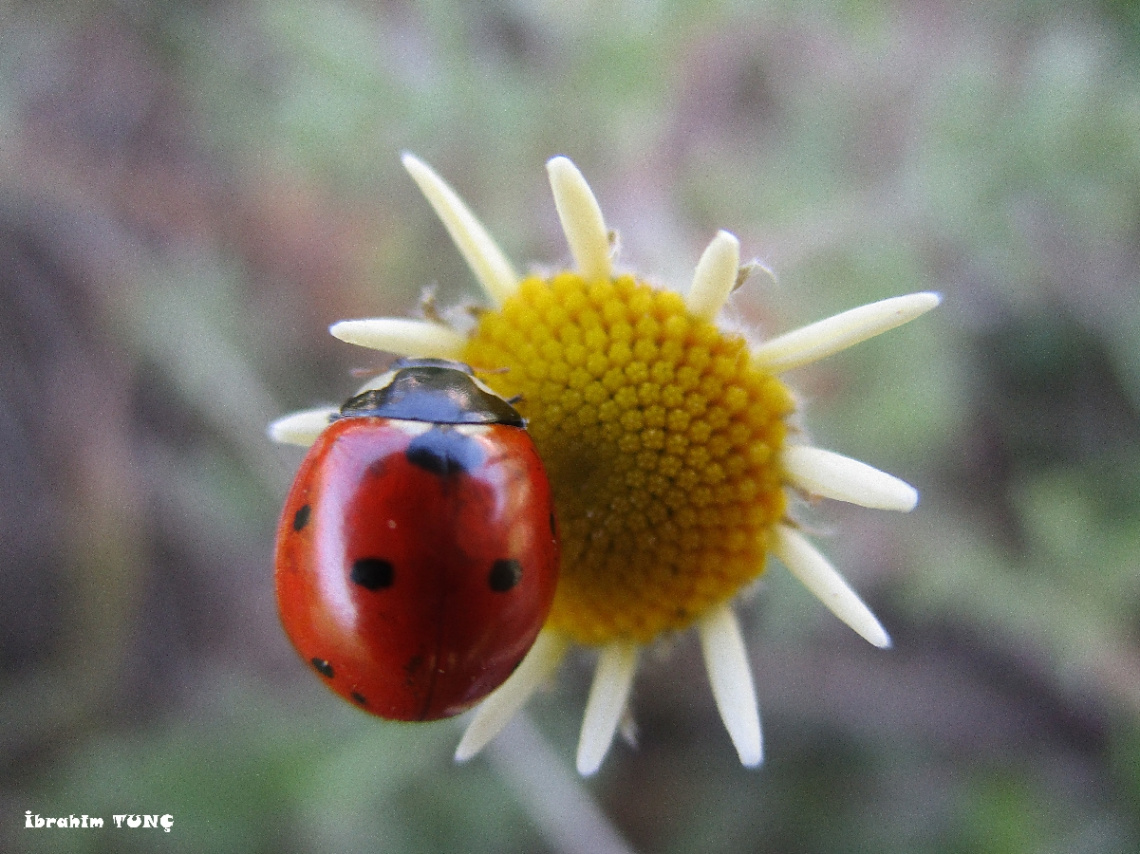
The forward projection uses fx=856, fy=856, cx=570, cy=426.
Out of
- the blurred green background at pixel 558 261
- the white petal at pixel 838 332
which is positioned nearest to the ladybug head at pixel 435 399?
the white petal at pixel 838 332

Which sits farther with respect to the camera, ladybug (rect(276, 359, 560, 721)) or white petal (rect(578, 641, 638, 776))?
white petal (rect(578, 641, 638, 776))

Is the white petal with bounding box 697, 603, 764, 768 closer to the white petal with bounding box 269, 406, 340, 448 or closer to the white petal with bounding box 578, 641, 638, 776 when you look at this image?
the white petal with bounding box 578, 641, 638, 776

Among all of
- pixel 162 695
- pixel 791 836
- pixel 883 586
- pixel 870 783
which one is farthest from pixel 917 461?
pixel 162 695

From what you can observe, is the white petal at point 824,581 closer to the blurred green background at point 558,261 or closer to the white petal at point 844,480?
the white petal at point 844,480

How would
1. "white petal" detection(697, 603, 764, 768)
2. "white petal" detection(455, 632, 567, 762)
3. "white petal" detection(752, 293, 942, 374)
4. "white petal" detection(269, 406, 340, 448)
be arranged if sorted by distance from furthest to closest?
"white petal" detection(269, 406, 340, 448) → "white petal" detection(455, 632, 567, 762) → "white petal" detection(697, 603, 764, 768) → "white petal" detection(752, 293, 942, 374)

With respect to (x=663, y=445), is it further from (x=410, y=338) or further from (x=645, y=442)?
(x=410, y=338)

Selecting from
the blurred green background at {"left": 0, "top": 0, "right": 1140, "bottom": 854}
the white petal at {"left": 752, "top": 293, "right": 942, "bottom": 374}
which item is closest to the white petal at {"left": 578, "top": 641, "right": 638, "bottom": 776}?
the white petal at {"left": 752, "top": 293, "right": 942, "bottom": 374}

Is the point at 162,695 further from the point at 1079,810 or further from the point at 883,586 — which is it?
the point at 1079,810
